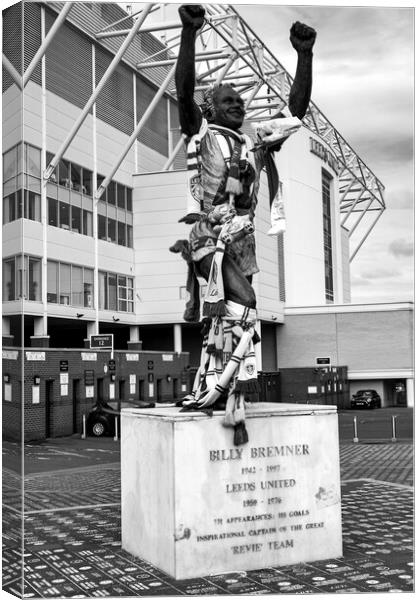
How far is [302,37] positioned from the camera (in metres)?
7.12

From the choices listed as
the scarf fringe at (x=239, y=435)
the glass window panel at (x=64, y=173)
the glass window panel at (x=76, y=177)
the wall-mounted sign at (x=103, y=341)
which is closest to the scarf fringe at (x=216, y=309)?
the scarf fringe at (x=239, y=435)

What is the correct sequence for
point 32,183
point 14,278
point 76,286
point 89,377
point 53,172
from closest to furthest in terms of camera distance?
point 14,278 → point 32,183 → point 89,377 → point 53,172 → point 76,286

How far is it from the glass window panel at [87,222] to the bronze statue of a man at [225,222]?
25.1m

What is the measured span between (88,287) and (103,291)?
4.71ft

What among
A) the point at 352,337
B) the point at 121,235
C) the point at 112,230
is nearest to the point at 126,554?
the point at 112,230

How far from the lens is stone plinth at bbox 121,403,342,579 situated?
20.6 ft

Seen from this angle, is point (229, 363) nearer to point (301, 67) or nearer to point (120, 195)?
point (301, 67)

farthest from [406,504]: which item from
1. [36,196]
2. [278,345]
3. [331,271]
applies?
[331,271]

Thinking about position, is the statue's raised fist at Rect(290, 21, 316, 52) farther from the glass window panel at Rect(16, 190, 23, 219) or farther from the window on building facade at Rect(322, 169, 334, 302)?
the window on building facade at Rect(322, 169, 334, 302)

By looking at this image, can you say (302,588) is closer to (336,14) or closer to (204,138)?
(204,138)

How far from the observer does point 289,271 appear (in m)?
46.2

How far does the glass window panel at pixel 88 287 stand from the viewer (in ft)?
103

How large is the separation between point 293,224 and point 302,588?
42.0m

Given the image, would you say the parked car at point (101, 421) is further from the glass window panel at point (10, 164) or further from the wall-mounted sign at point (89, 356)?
the glass window panel at point (10, 164)
